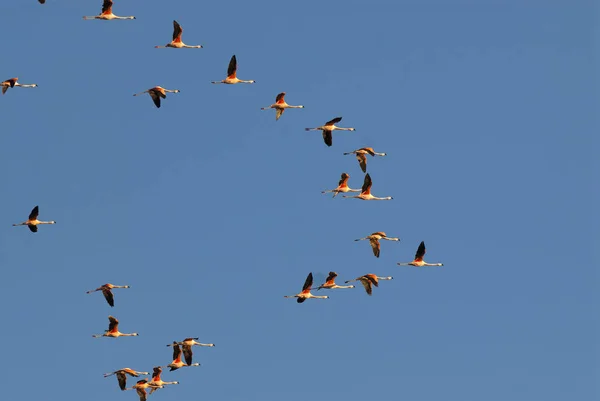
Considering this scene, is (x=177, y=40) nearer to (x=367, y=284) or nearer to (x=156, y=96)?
(x=156, y=96)

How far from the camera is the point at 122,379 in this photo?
8856 centimetres

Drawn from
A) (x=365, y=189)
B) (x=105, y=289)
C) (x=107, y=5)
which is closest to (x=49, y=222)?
(x=105, y=289)

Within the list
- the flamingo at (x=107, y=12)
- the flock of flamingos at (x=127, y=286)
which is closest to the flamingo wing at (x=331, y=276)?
the flock of flamingos at (x=127, y=286)

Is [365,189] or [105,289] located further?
[365,189]

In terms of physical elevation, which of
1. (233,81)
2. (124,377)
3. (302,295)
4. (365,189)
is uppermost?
(233,81)

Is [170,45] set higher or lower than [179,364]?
higher

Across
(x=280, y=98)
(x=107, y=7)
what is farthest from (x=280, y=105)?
(x=107, y=7)

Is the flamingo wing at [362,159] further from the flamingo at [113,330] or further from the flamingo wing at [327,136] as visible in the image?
the flamingo at [113,330]

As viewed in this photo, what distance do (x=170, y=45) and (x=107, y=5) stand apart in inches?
175

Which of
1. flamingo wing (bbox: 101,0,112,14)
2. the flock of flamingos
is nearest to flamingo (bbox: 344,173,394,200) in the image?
the flock of flamingos

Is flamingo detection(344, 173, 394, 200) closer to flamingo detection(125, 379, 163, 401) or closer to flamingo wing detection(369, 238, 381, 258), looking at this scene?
flamingo wing detection(369, 238, 381, 258)

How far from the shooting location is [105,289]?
8681cm

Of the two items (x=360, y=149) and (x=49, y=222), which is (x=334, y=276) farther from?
(x=49, y=222)

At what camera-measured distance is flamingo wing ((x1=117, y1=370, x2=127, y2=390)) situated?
3467 inches
